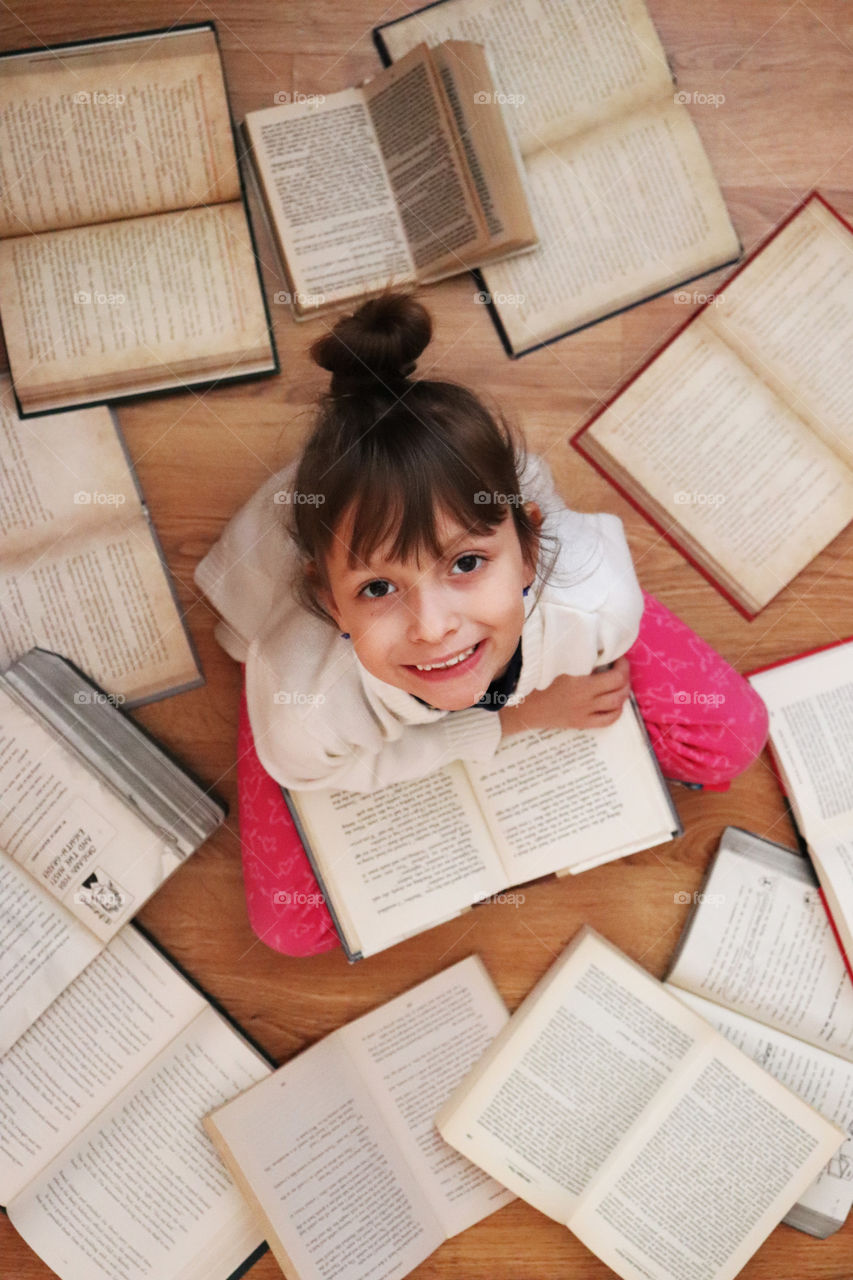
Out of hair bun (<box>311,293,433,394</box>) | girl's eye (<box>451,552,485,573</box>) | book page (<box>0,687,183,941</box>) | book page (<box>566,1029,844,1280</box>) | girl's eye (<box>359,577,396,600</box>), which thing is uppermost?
hair bun (<box>311,293,433,394</box>)

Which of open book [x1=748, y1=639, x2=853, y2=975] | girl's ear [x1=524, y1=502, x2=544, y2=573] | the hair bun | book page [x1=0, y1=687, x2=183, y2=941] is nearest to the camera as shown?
the hair bun

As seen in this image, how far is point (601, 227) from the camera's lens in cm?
112

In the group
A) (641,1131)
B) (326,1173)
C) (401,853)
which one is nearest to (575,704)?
(401,853)

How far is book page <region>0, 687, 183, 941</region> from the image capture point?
973 mm

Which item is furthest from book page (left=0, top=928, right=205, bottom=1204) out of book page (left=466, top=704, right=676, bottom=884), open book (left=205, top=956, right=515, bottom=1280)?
book page (left=466, top=704, right=676, bottom=884)

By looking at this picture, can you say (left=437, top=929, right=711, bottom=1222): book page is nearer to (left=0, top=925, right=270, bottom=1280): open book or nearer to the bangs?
(left=0, top=925, right=270, bottom=1280): open book

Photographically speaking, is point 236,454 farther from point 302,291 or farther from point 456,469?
point 456,469

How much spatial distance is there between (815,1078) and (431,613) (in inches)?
28.5

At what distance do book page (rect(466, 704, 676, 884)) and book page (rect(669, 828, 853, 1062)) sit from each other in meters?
0.15

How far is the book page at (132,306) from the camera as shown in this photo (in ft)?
3.46

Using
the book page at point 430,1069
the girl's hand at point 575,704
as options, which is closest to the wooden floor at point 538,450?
the book page at point 430,1069

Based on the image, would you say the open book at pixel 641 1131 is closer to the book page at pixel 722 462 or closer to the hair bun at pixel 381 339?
the book page at pixel 722 462

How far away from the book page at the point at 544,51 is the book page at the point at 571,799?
2.17ft

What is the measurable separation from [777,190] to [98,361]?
0.79 metres
